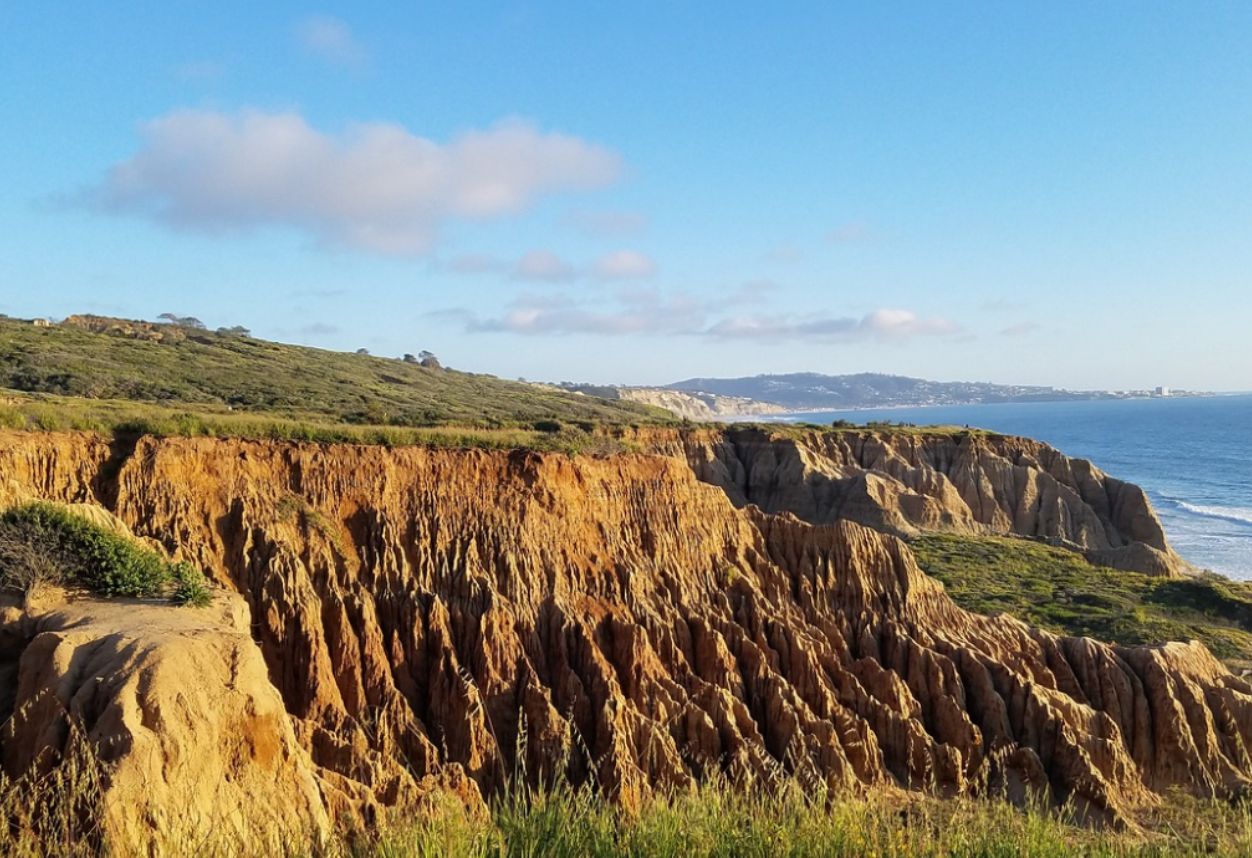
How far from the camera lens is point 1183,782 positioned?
2647 centimetres

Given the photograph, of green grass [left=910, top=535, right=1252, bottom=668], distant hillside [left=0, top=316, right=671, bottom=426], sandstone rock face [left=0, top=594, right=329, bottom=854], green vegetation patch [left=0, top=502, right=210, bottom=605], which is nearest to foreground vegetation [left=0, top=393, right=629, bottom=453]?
green vegetation patch [left=0, top=502, right=210, bottom=605]

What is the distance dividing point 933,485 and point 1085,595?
2262 centimetres

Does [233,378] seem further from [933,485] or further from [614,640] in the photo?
[933,485]

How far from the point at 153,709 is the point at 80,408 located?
15734 mm

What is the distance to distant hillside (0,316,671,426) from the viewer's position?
42688 mm

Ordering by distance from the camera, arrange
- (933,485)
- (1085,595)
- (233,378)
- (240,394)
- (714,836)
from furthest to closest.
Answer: (933,485) → (233,378) → (240,394) → (1085,595) → (714,836)

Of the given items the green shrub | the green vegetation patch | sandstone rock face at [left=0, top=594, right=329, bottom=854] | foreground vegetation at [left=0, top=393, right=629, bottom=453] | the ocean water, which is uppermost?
foreground vegetation at [left=0, top=393, right=629, bottom=453]

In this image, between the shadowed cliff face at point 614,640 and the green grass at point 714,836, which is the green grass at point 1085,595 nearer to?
the shadowed cliff face at point 614,640

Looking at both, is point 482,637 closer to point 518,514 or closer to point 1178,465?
point 518,514

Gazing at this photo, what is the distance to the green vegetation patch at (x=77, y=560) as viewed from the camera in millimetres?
15070

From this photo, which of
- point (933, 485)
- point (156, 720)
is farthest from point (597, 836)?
point (933, 485)

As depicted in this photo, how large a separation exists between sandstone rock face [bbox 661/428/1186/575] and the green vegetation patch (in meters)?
47.4

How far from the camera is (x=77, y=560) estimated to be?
15.9 metres

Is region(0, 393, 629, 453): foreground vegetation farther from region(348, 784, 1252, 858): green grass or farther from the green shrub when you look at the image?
region(348, 784, 1252, 858): green grass
